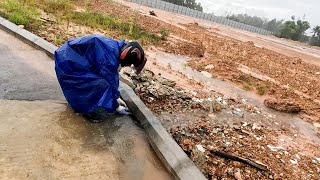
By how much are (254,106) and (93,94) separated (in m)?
4.02

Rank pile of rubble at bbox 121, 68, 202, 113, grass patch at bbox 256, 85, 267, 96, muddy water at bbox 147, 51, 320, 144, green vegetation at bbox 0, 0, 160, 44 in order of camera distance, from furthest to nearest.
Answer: green vegetation at bbox 0, 0, 160, 44, grass patch at bbox 256, 85, 267, 96, muddy water at bbox 147, 51, 320, 144, pile of rubble at bbox 121, 68, 202, 113

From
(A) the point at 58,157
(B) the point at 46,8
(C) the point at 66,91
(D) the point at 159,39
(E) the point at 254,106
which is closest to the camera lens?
(A) the point at 58,157

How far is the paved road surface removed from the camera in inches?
115

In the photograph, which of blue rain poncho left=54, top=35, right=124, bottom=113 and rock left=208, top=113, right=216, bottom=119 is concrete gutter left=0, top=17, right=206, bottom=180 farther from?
rock left=208, top=113, right=216, bottom=119

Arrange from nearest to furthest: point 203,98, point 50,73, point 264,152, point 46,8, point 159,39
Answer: point 264,152 < point 50,73 < point 203,98 < point 46,8 < point 159,39

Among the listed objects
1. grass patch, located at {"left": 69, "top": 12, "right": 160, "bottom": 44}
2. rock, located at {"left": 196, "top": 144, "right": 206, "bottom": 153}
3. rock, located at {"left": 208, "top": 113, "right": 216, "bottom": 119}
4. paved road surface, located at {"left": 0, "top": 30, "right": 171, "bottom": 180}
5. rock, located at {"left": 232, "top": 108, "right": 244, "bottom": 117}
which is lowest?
rock, located at {"left": 232, "top": 108, "right": 244, "bottom": 117}

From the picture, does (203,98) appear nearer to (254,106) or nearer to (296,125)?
(254,106)

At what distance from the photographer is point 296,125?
619 centimetres

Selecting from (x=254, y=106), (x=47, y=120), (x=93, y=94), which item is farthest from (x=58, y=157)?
(x=254, y=106)

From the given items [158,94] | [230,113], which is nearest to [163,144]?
[158,94]

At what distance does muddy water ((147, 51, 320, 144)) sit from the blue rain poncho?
3653mm

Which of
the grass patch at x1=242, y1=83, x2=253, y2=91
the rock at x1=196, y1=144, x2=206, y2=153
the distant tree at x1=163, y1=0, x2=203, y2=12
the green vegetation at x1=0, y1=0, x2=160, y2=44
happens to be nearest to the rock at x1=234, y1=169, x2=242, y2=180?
the rock at x1=196, y1=144, x2=206, y2=153

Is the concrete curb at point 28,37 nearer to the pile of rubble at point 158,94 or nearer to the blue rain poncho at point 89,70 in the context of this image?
the pile of rubble at point 158,94

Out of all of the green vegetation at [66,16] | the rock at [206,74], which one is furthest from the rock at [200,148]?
the green vegetation at [66,16]
